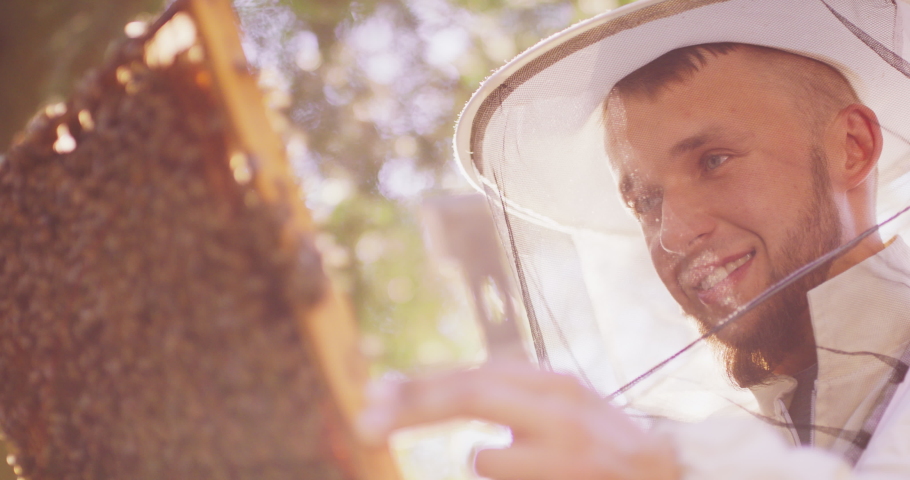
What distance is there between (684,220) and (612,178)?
32 cm

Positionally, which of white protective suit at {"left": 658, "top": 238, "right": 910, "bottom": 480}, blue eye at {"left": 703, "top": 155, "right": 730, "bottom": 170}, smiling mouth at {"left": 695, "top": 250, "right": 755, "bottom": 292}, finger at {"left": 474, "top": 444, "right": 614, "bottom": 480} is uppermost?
blue eye at {"left": 703, "top": 155, "right": 730, "bottom": 170}

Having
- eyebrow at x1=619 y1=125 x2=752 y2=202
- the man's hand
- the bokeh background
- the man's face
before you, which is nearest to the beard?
the man's face

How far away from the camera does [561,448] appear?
699 millimetres

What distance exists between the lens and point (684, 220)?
5.87 ft

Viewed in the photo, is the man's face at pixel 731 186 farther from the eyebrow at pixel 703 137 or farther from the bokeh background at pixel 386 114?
the bokeh background at pixel 386 114

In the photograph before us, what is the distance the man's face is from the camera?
1627 millimetres

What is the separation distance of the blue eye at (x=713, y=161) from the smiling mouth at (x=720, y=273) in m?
0.29

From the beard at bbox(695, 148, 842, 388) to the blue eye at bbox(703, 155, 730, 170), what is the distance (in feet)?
0.82

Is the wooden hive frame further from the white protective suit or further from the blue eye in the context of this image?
the blue eye

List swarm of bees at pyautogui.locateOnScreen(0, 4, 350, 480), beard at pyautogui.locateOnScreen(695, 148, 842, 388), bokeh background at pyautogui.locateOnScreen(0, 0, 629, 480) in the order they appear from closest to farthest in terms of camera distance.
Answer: swarm of bees at pyautogui.locateOnScreen(0, 4, 350, 480) → beard at pyautogui.locateOnScreen(695, 148, 842, 388) → bokeh background at pyautogui.locateOnScreen(0, 0, 629, 480)

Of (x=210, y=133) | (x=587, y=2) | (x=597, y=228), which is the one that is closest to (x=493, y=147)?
(x=597, y=228)

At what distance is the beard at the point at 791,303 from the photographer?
4.99ft

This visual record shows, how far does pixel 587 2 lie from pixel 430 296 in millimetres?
2548

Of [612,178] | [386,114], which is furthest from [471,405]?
[386,114]
